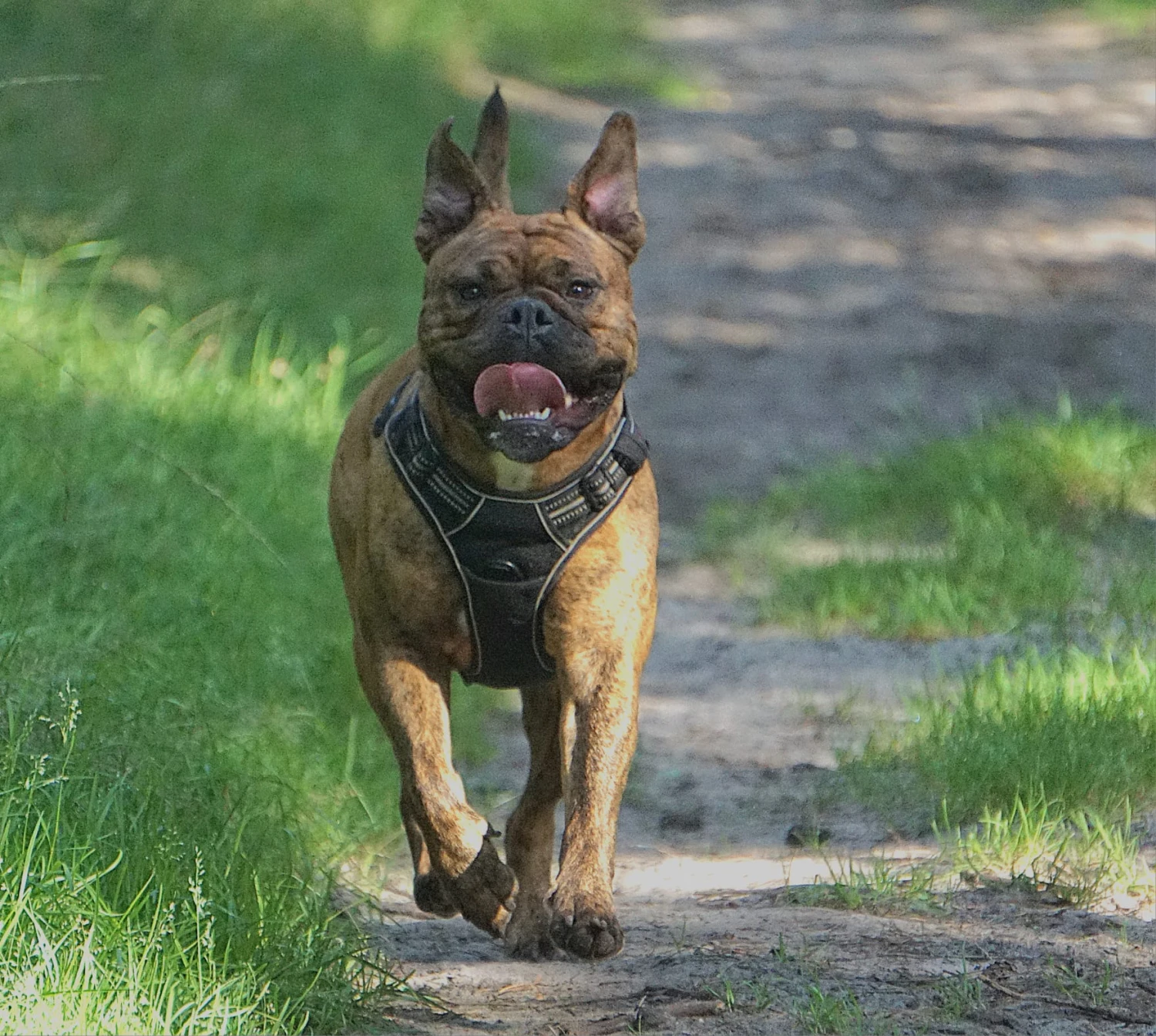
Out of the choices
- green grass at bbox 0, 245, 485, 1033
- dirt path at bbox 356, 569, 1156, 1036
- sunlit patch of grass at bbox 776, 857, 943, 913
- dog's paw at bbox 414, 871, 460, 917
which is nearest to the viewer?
green grass at bbox 0, 245, 485, 1033

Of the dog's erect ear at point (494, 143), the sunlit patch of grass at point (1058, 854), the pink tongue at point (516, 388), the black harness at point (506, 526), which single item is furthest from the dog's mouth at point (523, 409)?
the sunlit patch of grass at point (1058, 854)

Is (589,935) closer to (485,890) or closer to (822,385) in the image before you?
(485,890)

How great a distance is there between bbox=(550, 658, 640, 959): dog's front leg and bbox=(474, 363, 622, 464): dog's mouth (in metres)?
0.54

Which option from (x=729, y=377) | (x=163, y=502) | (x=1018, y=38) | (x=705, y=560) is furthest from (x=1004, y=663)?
(x=1018, y=38)

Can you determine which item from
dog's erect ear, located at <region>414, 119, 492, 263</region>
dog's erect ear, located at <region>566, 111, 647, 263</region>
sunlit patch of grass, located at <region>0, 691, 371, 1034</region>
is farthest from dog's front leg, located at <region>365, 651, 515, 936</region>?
dog's erect ear, located at <region>566, 111, 647, 263</region>

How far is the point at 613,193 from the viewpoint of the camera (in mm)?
4930

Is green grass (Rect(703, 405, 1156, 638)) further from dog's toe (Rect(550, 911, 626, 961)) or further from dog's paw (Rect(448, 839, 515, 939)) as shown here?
dog's toe (Rect(550, 911, 626, 961))

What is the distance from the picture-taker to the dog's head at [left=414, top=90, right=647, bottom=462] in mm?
4504

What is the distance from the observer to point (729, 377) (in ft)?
35.9

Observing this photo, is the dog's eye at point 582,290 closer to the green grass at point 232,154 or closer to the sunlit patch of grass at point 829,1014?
the sunlit patch of grass at point 829,1014

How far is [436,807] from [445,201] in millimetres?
1475

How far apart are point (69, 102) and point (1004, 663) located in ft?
17.9

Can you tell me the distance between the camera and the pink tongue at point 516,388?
14.7ft

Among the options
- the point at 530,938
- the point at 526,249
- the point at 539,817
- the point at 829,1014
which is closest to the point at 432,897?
the point at 530,938
